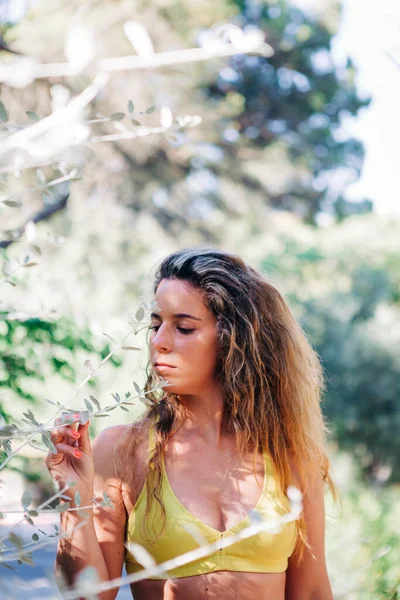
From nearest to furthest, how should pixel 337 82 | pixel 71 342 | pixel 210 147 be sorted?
pixel 71 342, pixel 210 147, pixel 337 82

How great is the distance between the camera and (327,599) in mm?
2012

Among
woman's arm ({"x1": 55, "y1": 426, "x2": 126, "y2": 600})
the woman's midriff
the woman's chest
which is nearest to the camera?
woman's arm ({"x1": 55, "y1": 426, "x2": 126, "y2": 600})

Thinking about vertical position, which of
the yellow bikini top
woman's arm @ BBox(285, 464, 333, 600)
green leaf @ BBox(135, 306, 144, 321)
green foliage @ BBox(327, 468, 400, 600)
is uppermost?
green leaf @ BBox(135, 306, 144, 321)

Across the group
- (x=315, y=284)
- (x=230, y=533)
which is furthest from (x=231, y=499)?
(x=315, y=284)

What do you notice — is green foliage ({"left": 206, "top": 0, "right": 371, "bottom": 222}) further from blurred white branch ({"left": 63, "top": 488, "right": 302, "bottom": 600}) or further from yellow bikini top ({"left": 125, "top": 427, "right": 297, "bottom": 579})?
blurred white branch ({"left": 63, "top": 488, "right": 302, "bottom": 600})

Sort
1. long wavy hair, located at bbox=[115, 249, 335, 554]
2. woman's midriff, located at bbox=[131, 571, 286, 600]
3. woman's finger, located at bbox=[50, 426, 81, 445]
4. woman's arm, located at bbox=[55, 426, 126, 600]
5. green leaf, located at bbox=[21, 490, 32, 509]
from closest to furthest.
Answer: green leaf, located at bbox=[21, 490, 32, 509], woman's finger, located at bbox=[50, 426, 81, 445], woman's arm, located at bbox=[55, 426, 126, 600], woman's midriff, located at bbox=[131, 571, 286, 600], long wavy hair, located at bbox=[115, 249, 335, 554]

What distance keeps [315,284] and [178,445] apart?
7971 millimetres

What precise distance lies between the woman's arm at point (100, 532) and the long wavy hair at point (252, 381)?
0.13 ft

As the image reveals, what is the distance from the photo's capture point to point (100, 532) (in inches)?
71.0

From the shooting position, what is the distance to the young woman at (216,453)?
1.79m

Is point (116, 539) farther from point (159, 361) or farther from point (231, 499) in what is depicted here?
point (159, 361)

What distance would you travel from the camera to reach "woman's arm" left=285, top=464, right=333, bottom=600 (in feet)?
6.59

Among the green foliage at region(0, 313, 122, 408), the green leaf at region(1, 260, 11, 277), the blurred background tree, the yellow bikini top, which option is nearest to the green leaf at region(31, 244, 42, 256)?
the green leaf at region(1, 260, 11, 277)

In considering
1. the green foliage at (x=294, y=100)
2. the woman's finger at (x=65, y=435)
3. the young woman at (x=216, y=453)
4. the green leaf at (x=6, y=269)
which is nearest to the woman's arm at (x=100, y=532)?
the young woman at (x=216, y=453)
